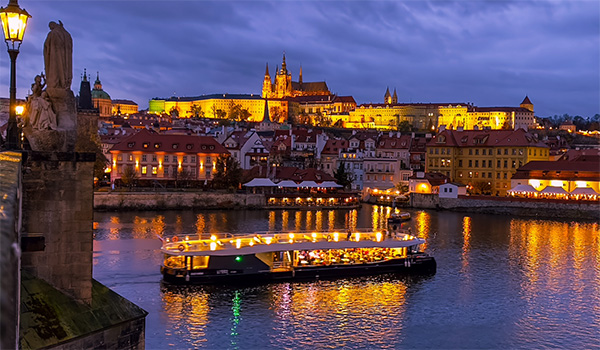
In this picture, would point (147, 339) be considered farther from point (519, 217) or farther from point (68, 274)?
point (519, 217)

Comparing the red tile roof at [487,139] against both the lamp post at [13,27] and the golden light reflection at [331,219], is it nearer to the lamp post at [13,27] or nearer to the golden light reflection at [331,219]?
the golden light reflection at [331,219]

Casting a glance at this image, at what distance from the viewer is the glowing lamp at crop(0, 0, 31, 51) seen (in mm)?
8477

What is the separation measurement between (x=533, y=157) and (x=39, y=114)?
73008mm

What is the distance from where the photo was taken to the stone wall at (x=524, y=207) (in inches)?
2356

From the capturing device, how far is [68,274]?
358 inches

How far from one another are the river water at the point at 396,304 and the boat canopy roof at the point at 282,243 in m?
1.87

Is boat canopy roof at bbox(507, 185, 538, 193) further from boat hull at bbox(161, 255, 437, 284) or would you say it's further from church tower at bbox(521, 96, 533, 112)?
church tower at bbox(521, 96, 533, 112)

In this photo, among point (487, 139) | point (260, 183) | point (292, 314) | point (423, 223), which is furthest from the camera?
point (487, 139)

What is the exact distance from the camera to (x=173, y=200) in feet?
194

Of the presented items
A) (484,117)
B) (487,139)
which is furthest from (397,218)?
(484,117)

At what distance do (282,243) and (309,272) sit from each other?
189 cm

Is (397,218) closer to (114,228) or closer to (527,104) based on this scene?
(114,228)

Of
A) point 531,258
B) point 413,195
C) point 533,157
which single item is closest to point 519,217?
point 413,195

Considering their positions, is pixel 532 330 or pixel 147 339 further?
pixel 532 330
